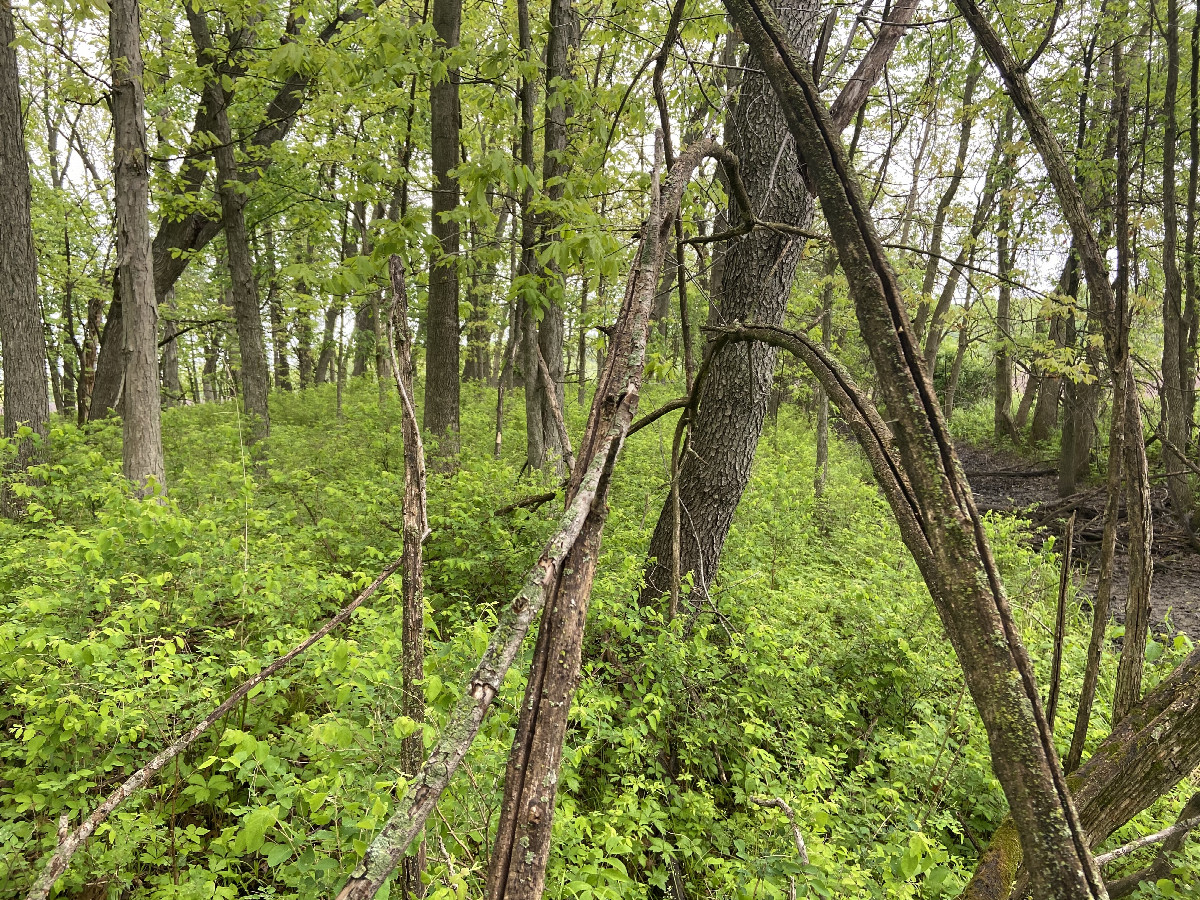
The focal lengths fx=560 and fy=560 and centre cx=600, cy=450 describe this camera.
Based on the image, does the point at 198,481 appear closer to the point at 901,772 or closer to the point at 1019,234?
the point at 901,772

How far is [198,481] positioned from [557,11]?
18.8 feet

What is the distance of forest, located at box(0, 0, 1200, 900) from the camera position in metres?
1.02

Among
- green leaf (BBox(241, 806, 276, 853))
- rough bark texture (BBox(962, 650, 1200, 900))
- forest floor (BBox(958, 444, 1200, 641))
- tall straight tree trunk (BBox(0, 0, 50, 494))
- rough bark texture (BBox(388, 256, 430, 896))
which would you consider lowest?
forest floor (BBox(958, 444, 1200, 641))

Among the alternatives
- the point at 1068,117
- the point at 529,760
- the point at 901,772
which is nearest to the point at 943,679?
the point at 901,772

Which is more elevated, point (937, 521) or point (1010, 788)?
point (937, 521)

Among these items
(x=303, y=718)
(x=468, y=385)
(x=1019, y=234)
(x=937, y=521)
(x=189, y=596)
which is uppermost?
(x=1019, y=234)

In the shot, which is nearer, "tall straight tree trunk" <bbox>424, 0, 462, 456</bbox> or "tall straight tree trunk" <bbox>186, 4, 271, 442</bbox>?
"tall straight tree trunk" <bbox>424, 0, 462, 456</bbox>

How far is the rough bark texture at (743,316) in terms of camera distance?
3.30 metres

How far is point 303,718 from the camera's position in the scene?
8.59ft

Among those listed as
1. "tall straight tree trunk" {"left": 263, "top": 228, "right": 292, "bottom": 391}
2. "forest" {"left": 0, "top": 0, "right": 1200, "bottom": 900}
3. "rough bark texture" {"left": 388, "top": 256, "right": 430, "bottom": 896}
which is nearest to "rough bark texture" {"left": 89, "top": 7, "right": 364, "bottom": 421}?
"forest" {"left": 0, "top": 0, "right": 1200, "bottom": 900}

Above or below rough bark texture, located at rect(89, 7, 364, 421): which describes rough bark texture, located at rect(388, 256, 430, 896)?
below

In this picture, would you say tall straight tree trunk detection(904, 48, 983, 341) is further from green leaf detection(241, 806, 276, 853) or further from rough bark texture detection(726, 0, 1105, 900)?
green leaf detection(241, 806, 276, 853)

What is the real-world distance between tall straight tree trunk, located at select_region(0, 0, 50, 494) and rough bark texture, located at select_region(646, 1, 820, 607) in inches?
257

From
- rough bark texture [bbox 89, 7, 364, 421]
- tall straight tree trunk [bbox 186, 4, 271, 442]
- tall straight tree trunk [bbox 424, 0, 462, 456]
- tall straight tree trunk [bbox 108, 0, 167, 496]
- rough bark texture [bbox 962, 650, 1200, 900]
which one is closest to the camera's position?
rough bark texture [bbox 962, 650, 1200, 900]
